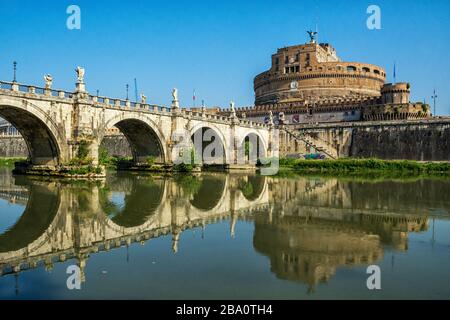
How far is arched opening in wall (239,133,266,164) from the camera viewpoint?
56.3m

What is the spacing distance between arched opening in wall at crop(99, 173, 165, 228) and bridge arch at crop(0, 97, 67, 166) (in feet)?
27.1

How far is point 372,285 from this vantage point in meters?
8.36

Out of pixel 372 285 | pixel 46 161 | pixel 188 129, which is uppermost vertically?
pixel 188 129

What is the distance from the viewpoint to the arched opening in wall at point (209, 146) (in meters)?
52.1

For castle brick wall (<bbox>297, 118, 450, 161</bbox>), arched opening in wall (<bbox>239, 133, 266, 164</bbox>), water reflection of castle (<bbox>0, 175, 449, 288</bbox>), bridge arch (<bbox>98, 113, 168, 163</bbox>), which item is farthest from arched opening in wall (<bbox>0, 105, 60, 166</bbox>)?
castle brick wall (<bbox>297, 118, 450, 161</bbox>)

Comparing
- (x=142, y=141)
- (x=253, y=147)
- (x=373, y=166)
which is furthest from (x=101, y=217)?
(x=253, y=147)

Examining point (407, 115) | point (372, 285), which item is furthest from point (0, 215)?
point (407, 115)

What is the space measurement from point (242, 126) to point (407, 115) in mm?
27451

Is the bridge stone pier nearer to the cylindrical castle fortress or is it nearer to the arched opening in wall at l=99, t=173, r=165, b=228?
the arched opening in wall at l=99, t=173, r=165, b=228

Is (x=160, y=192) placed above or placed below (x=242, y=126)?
below

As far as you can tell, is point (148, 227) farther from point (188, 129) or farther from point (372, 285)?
point (188, 129)

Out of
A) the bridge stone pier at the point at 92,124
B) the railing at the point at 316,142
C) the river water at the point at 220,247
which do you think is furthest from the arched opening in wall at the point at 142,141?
the railing at the point at 316,142

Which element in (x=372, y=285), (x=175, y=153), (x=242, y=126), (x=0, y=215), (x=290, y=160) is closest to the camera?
(x=372, y=285)

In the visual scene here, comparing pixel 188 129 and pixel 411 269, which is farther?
pixel 188 129
